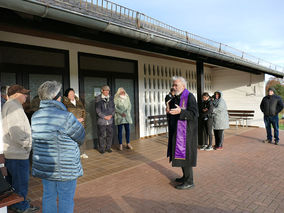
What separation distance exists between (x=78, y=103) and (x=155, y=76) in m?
4.25

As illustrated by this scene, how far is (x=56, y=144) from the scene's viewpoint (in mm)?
2066

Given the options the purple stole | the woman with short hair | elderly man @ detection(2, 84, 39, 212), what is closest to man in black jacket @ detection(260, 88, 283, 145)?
the woman with short hair

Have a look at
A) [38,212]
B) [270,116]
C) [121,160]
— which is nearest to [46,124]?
[38,212]

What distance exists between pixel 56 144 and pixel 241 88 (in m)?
11.6

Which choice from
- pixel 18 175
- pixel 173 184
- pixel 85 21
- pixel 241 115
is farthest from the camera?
pixel 241 115

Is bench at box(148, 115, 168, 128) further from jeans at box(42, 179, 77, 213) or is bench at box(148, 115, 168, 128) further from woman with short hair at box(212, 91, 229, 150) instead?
jeans at box(42, 179, 77, 213)

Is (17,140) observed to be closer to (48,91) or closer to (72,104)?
(48,91)

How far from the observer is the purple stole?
3.55m

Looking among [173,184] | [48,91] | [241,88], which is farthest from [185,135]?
[241,88]

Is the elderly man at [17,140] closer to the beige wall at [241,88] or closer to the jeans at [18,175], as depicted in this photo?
the jeans at [18,175]

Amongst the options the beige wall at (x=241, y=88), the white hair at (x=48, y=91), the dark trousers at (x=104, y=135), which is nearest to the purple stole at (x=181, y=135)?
the white hair at (x=48, y=91)

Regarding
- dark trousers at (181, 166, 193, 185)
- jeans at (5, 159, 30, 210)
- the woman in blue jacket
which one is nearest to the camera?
the woman in blue jacket

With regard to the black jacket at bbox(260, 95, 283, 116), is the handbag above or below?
below

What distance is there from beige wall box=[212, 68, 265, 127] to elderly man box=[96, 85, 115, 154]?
7970 mm
